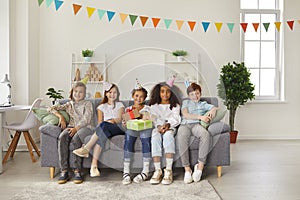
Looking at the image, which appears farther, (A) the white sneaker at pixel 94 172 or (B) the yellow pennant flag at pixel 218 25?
(B) the yellow pennant flag at pixel 218 25

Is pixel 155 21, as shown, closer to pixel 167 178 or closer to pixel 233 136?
pixel 233 136

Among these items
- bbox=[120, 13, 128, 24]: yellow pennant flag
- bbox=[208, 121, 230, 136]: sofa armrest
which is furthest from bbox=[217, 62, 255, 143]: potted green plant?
bbox=[208, 121, 230, 136]: sofa armrest

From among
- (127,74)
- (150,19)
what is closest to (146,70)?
(127,74)

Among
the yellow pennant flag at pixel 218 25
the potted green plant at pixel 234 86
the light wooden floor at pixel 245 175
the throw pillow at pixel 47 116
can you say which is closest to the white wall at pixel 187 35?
the yellow pennant flag at pixel 218 25

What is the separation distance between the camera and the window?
18.4 ft

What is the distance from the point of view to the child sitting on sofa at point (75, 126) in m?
3.10

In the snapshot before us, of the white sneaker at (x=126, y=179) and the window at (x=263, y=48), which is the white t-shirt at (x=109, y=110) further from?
the window at (x=263, y=48)

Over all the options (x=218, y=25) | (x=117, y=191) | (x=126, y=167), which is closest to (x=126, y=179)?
(x=126, y=167)

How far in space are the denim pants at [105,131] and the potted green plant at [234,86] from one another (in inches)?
87.3

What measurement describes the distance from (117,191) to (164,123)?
807 mm

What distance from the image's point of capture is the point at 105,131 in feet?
10.3

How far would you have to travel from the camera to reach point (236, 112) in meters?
5.46

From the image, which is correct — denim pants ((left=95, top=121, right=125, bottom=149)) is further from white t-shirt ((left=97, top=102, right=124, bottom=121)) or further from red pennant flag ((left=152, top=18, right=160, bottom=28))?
red pennant flag ((left=152, top=18, right=160, bottom=28))

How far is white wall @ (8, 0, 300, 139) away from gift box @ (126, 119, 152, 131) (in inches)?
92.8
